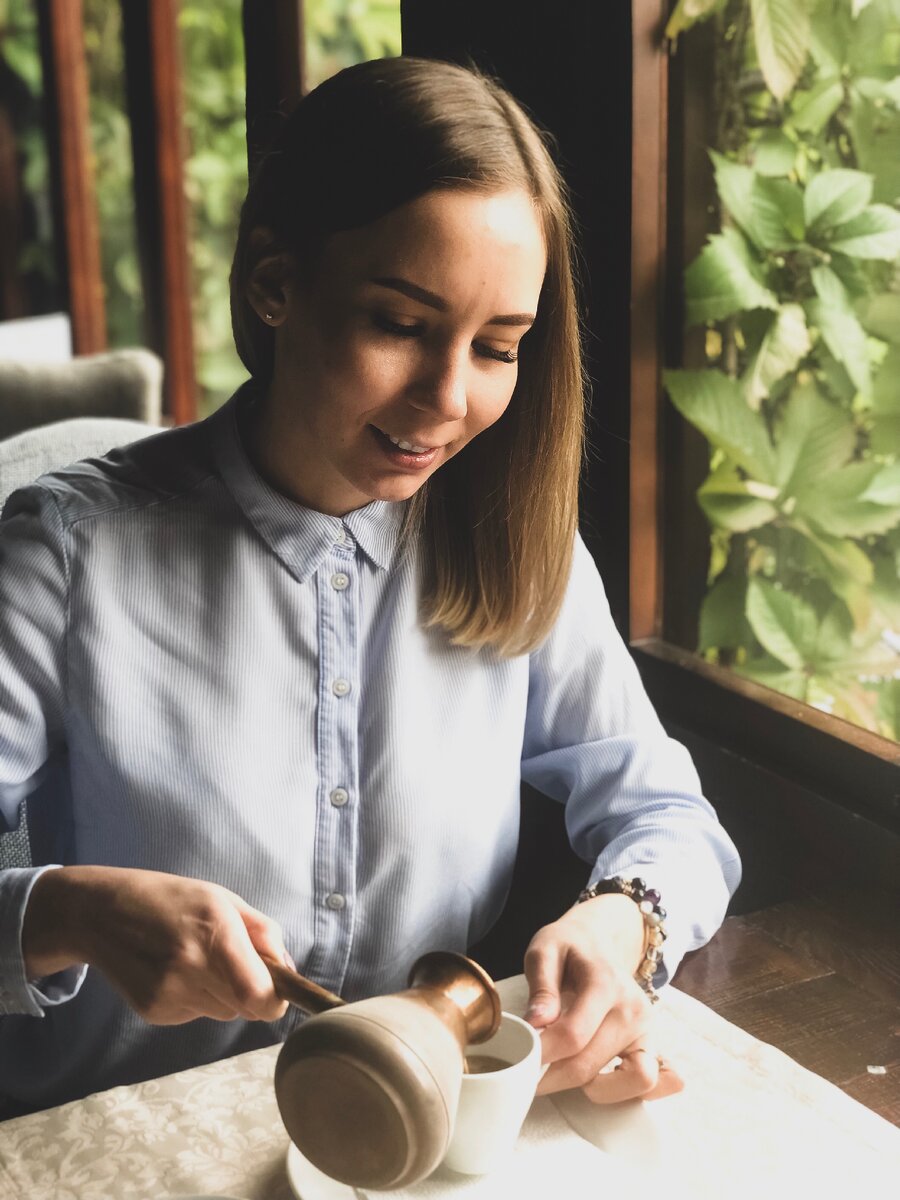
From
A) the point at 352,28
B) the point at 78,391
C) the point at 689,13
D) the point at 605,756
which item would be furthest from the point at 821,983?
the point at 352,28

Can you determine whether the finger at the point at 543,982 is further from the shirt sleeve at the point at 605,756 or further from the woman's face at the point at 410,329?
the woman's face at the point at 410,329

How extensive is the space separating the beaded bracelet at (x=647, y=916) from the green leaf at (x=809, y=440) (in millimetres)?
558

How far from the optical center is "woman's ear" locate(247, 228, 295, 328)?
104 centimetres

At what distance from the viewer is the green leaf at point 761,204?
1.42 meters

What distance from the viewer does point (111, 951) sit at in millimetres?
877

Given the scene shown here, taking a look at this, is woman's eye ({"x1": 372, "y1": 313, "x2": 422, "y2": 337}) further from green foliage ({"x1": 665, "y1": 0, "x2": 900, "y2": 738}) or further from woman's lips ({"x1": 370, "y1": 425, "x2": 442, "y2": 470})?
green foliage ({"x1": 665, "y1": 0, "x2": 900, "y2": 738})

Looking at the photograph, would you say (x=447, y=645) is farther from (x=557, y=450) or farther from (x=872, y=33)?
(x=872, y=33)

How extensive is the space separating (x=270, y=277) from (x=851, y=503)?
2.22ft

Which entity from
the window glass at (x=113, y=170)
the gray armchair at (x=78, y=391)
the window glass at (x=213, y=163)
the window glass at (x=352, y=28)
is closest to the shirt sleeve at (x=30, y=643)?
the gray armchair at (x=78, y=391)

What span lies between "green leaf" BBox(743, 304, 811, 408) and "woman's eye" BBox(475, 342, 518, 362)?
0.52 m

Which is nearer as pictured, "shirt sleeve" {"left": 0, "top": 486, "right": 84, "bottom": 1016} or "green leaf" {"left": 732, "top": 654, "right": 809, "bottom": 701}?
"shirt sleeve" {"left": 0, "top": 486, "right": 84, "bottom": 1016}

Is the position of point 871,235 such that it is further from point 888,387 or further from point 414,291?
point 414,291

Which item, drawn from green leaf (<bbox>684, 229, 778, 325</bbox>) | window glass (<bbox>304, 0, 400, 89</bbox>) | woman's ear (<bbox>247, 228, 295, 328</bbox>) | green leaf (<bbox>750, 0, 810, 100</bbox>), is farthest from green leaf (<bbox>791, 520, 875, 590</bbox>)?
window glass (<bbox>304, 0, 400, 89</bbox>)

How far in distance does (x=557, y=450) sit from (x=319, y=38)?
1.93 metres
